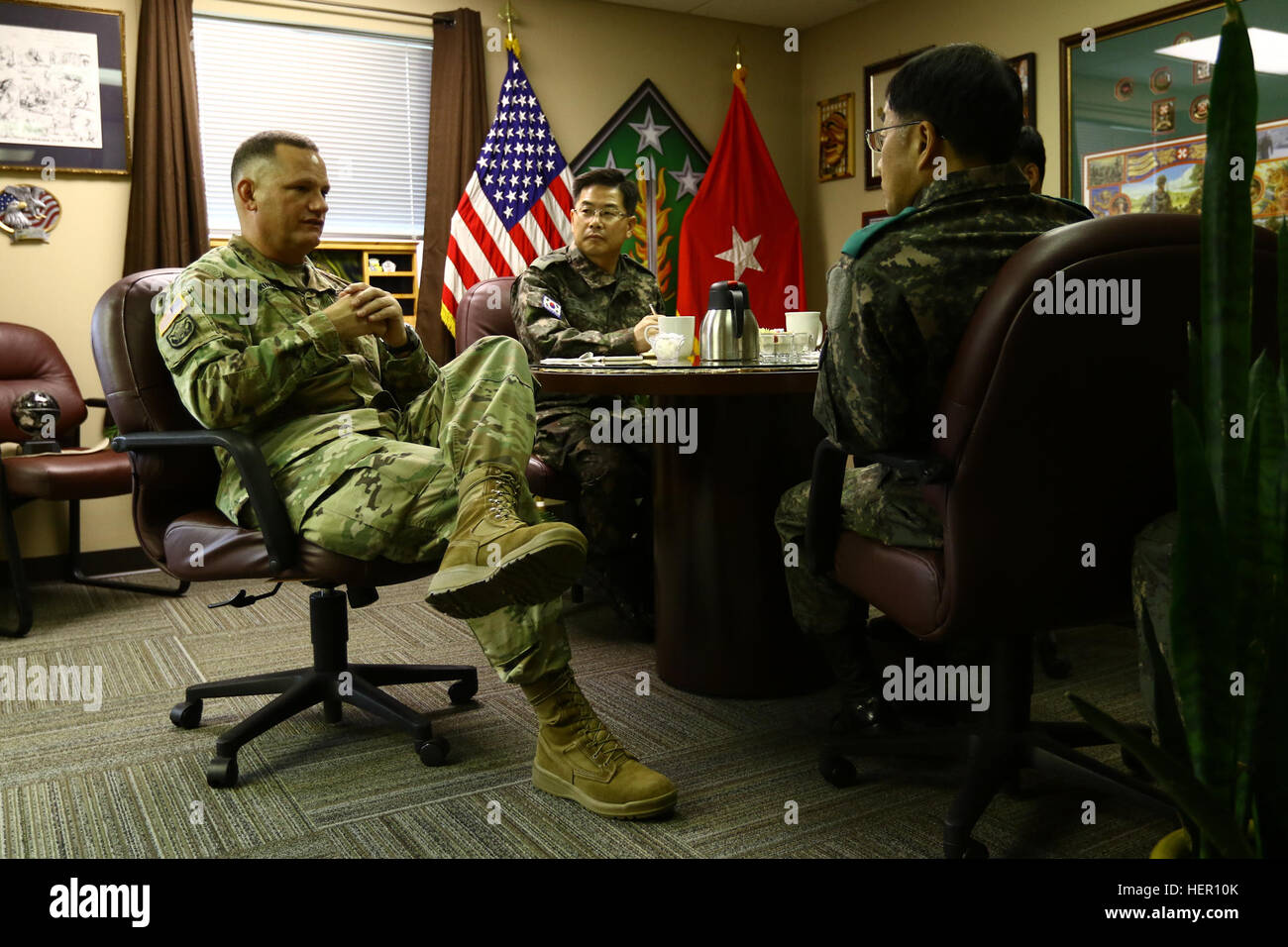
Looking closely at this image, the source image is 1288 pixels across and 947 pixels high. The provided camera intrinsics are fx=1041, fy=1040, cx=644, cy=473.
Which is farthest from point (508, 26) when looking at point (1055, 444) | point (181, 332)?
point (1055, 444)

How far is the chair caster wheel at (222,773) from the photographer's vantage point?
1974 millimetres

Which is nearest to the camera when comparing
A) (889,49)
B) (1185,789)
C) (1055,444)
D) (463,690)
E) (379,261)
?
(1185,789)

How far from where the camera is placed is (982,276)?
1565 mm

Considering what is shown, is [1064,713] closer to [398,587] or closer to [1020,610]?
[1020,610]

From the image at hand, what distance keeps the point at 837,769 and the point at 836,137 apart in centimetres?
412

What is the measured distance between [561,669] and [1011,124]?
1.19m

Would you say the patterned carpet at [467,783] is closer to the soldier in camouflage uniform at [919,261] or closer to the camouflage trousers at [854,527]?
the camouflage trousers at [854,527]

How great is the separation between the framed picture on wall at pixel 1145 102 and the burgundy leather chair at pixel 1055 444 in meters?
2.55

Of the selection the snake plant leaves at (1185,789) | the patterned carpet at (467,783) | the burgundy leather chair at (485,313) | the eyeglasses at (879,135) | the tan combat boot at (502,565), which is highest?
the eyeglasses at (879,135)

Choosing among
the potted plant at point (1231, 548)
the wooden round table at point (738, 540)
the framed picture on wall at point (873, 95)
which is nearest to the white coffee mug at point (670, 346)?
the wooden round table at point (738, 540)

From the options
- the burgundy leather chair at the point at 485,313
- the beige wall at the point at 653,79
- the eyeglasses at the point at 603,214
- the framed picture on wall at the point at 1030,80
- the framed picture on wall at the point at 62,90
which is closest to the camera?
the eyeglasses at the point at 603,214

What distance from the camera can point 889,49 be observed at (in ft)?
16.3

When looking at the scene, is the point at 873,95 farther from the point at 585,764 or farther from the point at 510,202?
the point at 585,764

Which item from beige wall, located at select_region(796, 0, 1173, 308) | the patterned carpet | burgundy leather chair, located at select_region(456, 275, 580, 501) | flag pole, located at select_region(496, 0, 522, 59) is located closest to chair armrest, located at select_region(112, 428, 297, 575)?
the patterned carpet
